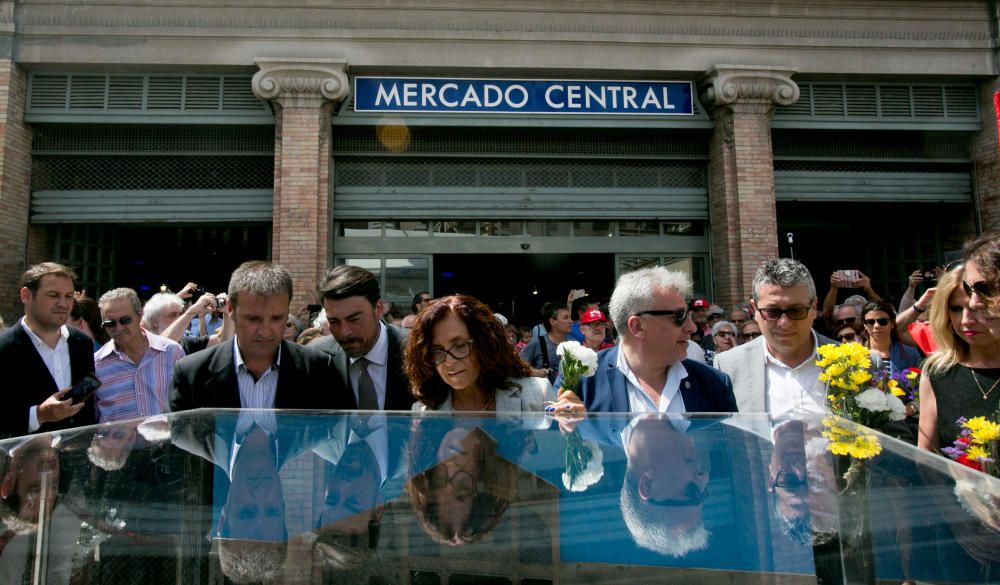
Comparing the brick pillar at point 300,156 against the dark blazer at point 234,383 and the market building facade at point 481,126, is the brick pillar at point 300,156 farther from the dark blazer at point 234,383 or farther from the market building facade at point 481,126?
the dark blazer at point 234,383

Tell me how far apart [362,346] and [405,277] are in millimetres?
7475

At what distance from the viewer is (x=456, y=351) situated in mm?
2426

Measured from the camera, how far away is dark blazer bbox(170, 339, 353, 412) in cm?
255

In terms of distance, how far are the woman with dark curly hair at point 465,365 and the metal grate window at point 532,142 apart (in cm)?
838

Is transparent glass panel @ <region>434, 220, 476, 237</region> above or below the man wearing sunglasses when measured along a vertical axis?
above

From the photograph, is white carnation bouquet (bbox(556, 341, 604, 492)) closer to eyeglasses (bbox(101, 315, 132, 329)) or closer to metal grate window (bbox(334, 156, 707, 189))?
eyeglasses (bbox(101, 315, 132, 329))

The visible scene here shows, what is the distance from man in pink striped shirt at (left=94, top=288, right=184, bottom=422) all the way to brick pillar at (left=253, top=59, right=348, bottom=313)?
5.47 meters

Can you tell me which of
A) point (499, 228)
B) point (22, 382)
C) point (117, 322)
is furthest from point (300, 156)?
point (22, 382)

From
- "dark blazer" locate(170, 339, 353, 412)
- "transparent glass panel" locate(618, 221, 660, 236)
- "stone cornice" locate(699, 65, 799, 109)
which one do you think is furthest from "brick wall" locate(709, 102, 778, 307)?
"dark blazer" locate(170, 339, 353, 412)

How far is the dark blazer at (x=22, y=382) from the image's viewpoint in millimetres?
3127

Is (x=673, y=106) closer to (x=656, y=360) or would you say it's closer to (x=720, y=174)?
(x=720, y=174)

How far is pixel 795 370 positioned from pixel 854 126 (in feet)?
32.1

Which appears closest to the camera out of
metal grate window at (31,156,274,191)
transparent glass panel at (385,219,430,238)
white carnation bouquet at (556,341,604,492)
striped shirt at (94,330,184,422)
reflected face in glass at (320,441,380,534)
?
reflected face in glass at (320,441,380,534)

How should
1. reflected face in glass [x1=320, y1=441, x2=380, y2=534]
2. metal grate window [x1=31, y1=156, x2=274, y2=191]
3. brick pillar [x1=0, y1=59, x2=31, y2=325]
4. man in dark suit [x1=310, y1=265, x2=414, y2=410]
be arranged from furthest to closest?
1. metal grate window [x1=31, y1=156, x2=274, y2=191]
2. brick pillar [x1=0, y1=59, x2=31, y2=325]
3. man in dark suit [x1=310, y1=265, x2=414, y2=410]
4. reflected face in glass [x1=320, y1=441, x2=380, y2=534]
